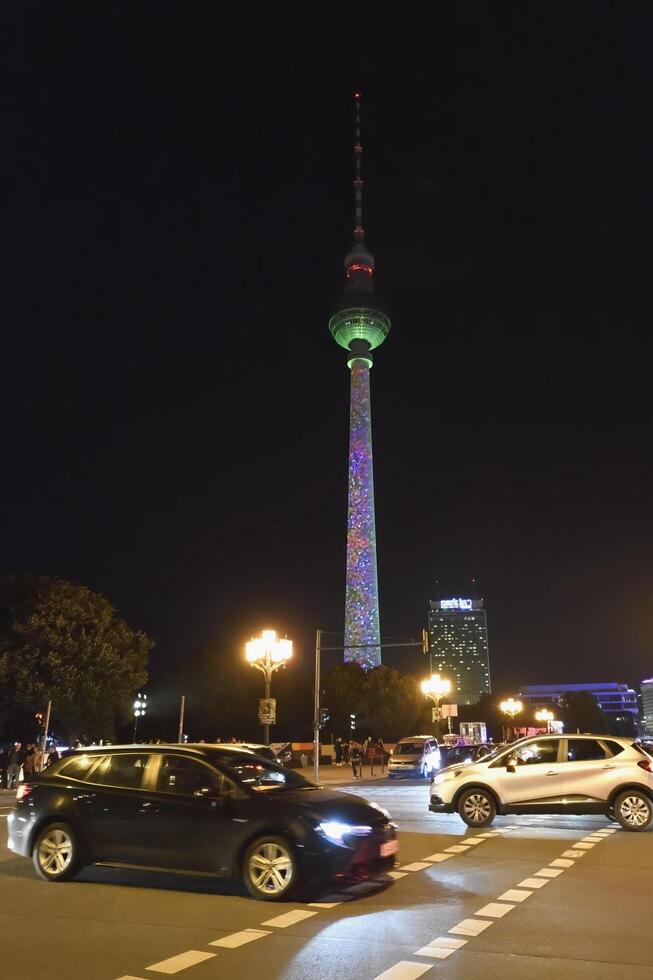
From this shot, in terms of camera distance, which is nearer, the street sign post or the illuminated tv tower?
the street sign post

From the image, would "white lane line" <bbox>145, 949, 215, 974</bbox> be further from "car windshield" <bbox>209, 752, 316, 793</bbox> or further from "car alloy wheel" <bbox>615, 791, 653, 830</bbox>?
"car alloy wheel" <bbox>615, 791, 653, 830</bbox>

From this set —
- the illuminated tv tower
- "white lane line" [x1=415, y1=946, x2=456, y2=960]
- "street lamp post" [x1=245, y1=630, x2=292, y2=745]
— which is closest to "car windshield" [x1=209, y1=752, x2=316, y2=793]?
"white lane line" [x1=415, y1=946, x2=456, y2=960]

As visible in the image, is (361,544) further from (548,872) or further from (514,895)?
(514,895)

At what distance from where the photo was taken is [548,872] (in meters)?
9.45

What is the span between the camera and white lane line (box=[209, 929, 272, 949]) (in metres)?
6.27

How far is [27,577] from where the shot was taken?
38531mm

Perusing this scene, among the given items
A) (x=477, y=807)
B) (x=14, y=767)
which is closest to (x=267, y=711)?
(x=14, y=767)

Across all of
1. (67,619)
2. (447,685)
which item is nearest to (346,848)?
(67,619)

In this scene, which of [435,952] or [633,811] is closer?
[435,952]

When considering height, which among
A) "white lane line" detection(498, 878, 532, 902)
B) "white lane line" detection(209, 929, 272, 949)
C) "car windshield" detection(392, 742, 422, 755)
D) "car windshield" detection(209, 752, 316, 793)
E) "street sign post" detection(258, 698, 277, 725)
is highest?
"street sign post" detection(258, 698, 277, 725)

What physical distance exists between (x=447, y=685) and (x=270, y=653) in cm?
2288

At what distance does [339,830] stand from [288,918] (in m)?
0.99

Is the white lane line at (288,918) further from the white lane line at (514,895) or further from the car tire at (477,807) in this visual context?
the car tire at (477,807)

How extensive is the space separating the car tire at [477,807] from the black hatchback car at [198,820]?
17.7 feet
